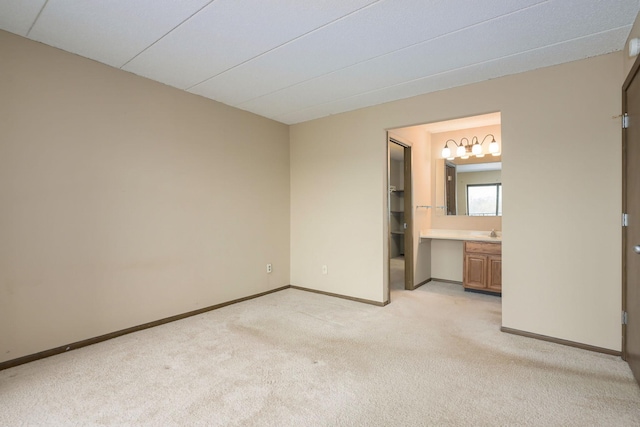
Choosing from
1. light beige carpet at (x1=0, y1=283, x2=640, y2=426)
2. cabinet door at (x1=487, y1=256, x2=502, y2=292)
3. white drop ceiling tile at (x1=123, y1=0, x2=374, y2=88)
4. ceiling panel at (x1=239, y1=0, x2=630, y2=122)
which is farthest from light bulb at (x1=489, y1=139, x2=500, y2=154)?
white drop ceiling tile at (x1=123, y1=0, x2=374, y2=88)

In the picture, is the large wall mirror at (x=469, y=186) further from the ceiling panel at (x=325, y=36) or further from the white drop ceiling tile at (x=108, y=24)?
the white drop ceiling tile at (x=108, y=24)

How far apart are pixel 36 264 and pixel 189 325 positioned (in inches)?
54.9

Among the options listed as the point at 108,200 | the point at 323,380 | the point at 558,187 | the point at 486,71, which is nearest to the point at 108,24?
the point at 108,200

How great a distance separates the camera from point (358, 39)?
2424 millimetres

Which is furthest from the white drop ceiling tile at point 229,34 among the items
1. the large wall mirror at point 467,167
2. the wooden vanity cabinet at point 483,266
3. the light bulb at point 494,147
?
the wooden vanity cabinet at point 483,266

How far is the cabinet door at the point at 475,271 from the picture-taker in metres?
4.39

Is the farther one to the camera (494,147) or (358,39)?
(494,147)

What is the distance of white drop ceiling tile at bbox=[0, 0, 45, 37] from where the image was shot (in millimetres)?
2039

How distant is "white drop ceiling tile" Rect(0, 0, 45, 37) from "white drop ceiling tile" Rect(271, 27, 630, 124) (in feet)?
8.60

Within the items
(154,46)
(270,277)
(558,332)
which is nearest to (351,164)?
(270,277)

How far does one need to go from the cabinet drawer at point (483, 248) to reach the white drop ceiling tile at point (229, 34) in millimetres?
3575

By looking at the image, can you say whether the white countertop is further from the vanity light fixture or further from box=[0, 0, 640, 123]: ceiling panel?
box=[0, 0, 640, 123]: ceiling panel

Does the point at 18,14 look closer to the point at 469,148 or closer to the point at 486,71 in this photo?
the point at 486,71

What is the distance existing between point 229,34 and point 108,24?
84 centimetres
